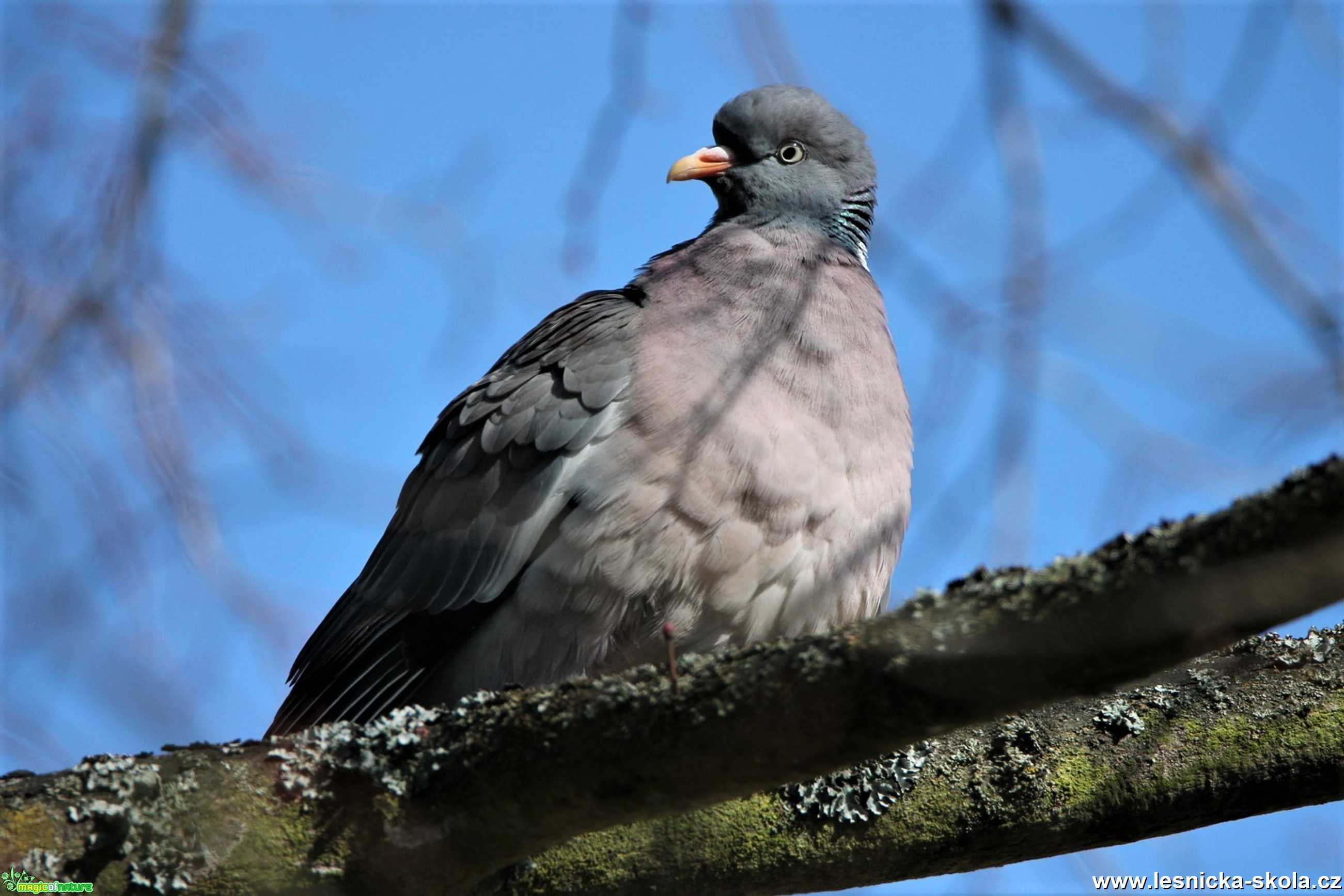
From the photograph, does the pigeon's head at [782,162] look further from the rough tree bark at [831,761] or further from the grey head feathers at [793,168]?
the rough tree bark at [831,761]

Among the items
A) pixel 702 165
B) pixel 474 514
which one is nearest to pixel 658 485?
pixel 474 514

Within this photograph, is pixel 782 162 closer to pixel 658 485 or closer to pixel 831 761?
pixel 658 485

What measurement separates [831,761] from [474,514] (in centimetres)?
240

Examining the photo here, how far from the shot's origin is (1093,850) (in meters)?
3.33

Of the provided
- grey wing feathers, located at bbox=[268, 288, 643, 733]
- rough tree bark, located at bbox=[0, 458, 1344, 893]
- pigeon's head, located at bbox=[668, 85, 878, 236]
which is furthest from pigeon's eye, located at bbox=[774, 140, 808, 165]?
rough tree bark, located at bbox=[0, 458, 1344, 893]

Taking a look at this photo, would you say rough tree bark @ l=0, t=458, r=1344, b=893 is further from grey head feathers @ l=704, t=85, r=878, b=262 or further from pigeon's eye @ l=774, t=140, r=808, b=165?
pigeon's eye @ l=774, t=140, r=808, b=165

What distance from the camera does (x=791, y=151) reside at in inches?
202

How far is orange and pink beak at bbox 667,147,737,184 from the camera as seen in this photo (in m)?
5.05

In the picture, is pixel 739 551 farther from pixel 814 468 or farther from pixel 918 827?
pixel 918 827

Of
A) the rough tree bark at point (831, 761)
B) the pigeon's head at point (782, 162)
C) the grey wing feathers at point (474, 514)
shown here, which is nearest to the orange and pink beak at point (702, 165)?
the pigeon's head at point (782, 162)

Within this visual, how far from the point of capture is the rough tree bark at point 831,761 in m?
2.05

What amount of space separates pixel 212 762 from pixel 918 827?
1.66m

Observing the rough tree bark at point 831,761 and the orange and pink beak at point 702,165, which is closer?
the rough tree bark at point 831,761

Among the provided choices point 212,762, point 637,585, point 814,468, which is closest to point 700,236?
point 814,468
